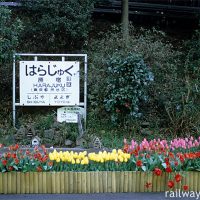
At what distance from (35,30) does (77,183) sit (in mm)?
7045

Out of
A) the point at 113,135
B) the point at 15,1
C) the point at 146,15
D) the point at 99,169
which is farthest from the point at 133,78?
the point at 146,15

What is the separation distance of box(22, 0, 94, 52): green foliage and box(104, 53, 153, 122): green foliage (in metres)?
2.69

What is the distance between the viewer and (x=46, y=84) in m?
9.12

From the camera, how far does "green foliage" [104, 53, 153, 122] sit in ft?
28.9

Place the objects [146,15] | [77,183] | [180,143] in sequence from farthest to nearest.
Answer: [146,15]
[180,143]
[77,183]

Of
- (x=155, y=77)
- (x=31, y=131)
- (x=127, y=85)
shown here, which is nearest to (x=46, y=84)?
(x=31, y=131)

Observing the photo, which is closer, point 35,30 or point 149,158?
point 149,158

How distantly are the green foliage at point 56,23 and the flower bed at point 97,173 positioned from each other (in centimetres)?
617

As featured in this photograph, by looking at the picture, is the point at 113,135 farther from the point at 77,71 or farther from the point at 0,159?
the point at 0,159

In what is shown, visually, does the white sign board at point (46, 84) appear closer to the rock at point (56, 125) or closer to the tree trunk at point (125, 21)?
the rock at point (56, 125)

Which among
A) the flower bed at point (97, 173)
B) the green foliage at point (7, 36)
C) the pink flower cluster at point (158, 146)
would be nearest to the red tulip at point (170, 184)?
the flower bed at point (97, 173)

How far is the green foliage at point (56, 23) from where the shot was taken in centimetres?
1118

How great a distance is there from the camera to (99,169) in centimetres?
550

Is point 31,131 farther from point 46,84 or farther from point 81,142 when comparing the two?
point 46,84
